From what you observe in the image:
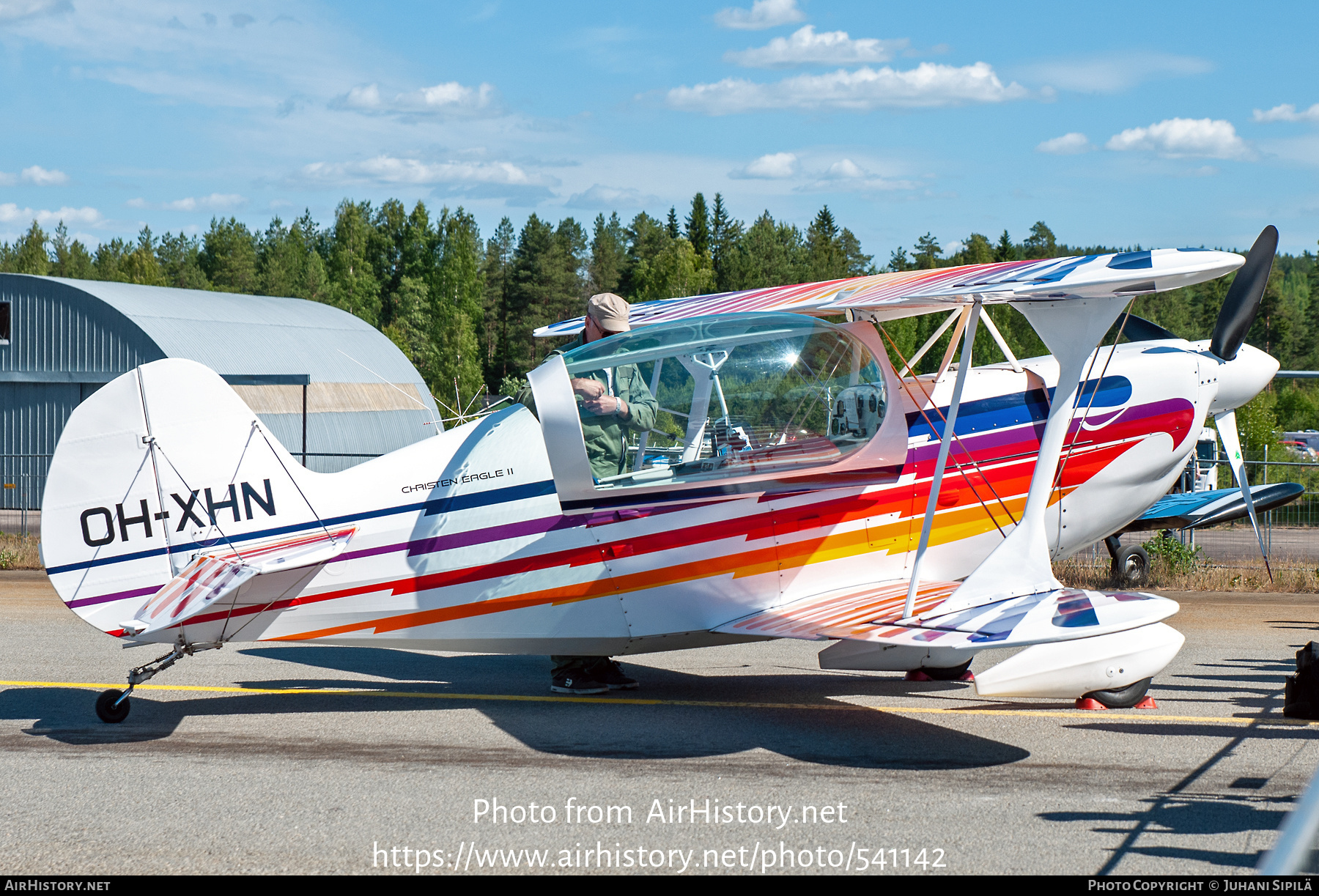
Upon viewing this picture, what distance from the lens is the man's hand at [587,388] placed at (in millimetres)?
6945

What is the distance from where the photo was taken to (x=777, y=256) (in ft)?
265

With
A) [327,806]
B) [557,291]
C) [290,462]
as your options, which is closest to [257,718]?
[290,462]

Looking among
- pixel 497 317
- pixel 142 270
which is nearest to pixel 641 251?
pixel 497 317

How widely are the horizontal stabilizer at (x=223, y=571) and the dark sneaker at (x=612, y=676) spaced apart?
7.31ft

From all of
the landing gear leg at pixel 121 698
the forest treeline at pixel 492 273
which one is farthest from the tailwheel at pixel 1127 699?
the forest treeline at pixel 492 273

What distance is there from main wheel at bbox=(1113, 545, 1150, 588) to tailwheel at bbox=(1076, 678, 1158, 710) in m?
6.37

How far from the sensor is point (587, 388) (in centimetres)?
698

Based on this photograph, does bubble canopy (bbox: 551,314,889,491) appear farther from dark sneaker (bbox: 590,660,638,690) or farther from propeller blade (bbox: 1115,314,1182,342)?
propeller blade (bbox: 1115,314,1182,342)

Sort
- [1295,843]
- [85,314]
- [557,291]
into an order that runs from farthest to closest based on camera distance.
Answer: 1. [557,291]
2. [85,314]
3. [1295,843]

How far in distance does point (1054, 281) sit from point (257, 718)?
6.02 metres

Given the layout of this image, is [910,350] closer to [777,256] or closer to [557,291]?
[777,256]

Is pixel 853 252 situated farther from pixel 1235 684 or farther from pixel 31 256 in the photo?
pixel 1235 684

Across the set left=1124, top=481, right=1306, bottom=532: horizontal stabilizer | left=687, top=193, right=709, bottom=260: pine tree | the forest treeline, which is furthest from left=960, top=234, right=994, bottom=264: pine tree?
left=1124, top=481, right=1306, bottom=532: horizontal stabilizer

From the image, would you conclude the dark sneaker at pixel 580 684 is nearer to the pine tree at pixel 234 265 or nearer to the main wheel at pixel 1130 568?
the main wheel at pixel 1130 568
